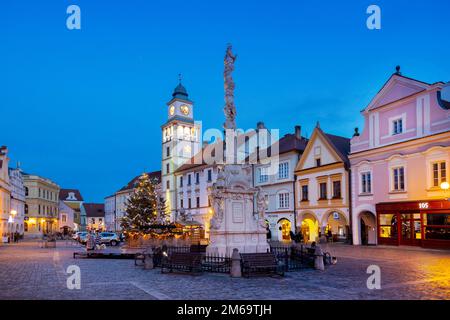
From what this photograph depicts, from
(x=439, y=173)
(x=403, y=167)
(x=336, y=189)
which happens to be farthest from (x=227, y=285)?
(x=336, y=189)

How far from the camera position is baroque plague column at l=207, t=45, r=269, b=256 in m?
17.9

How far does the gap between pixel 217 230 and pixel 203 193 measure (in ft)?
126

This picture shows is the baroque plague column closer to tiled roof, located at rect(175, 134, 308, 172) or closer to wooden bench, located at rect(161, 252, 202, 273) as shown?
wooden bench, located at rect(161, 252, 202, 273)

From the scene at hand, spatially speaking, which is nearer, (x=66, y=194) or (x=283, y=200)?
(x=283, y=200)

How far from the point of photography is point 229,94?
1948cm

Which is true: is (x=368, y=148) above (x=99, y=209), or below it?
above

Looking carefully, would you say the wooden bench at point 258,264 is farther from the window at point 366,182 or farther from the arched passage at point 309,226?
the arched passage at point 309,226

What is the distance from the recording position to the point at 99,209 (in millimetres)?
116375

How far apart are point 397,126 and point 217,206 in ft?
62.2

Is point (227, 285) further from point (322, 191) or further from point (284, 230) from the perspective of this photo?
point (284, 230)

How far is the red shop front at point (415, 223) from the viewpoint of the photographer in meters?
26.5

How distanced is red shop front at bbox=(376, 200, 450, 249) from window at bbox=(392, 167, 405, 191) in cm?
124

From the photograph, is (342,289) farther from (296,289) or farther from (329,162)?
(329,162)
